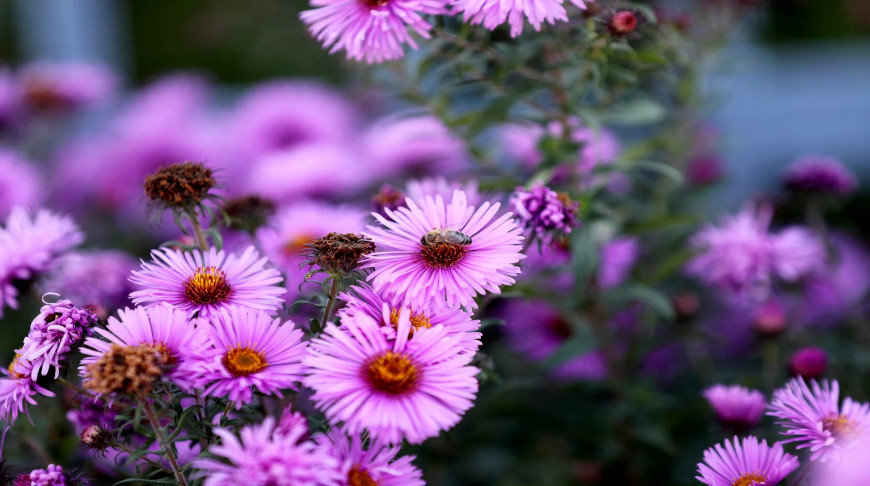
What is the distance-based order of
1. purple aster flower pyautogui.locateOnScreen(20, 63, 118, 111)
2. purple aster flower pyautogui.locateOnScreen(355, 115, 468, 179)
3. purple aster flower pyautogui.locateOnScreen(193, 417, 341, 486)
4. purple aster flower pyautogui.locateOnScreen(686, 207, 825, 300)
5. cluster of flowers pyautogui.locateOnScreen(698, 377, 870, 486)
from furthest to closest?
purple aster flower pyautogui.locateOnScreen(20, 63, 118, 111) < purple aster flower pyautogui.locateOnScreen(355, 115, 468, 179) < purple aster flower pyautogui.locateOnScreen(686, 207, 825, 300) < cluster of flowers pyautogui.locateOnScreen(698, 377, 870, 486) < purple aster flower pyautogui.locateOnScreen(193, 417, 341, 486)

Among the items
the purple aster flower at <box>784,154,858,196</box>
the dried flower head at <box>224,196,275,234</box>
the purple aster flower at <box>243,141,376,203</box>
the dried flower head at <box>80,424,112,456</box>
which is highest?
the purple aster flower at <box>243,141,376,203</box>

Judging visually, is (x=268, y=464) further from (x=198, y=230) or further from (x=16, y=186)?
(x=16, y=186)

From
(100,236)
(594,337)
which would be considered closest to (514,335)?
(594,337)

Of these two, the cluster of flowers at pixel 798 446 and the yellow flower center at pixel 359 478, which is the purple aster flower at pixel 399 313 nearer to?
the yellow flower center at pixel 359 478

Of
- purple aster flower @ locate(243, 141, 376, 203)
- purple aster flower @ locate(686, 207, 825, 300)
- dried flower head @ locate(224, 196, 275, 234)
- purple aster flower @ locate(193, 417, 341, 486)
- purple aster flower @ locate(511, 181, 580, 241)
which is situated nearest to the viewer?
purple aster flower @ locate(193, 417, 341, 486)

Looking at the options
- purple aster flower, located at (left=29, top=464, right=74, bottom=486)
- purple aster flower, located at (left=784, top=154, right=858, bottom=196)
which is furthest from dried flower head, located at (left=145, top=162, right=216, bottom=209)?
purple aster flower, located at (left=784, top=154, right=858, bottom=196)

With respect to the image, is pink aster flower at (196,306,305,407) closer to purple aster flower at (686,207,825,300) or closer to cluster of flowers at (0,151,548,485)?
cluster of flowers at (0,151,548,485)

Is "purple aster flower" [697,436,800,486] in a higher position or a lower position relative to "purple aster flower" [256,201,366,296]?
lower
